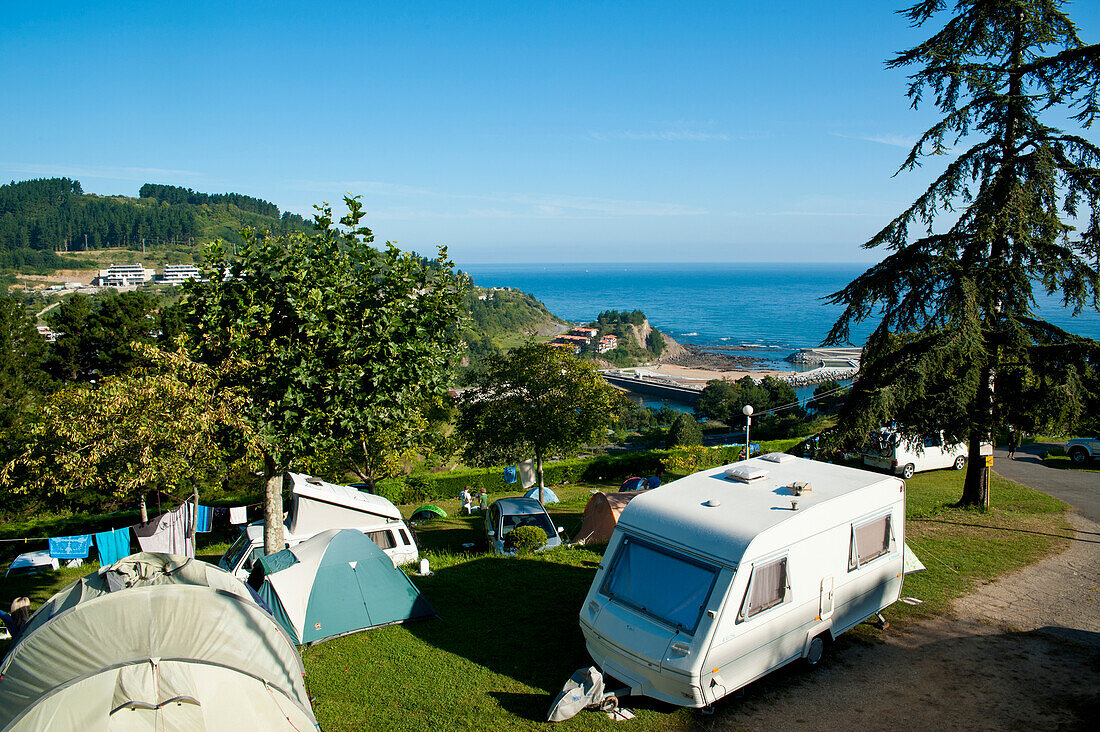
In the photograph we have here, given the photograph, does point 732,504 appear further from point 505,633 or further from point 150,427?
point 150,427

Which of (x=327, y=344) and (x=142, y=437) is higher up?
(x=327, y=344)

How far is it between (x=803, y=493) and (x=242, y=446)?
872 cm

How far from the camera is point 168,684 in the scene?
5.54m

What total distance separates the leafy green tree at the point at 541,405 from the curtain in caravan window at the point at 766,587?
14.5 m

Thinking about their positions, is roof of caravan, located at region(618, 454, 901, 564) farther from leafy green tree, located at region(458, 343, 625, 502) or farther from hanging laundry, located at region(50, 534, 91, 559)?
hanging laundry, located at region(50, 534, 91, 559)

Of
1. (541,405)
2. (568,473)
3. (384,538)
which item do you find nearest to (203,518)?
(384,538)

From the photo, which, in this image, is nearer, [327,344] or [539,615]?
[539,615]

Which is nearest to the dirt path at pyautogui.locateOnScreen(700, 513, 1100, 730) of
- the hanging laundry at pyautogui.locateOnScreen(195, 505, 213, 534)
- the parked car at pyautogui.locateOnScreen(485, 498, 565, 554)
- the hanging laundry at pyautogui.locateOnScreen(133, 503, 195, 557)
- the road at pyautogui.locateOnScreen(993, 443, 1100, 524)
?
the road at pyautogui.locateOnScreen(993, 443, 1100, 524)

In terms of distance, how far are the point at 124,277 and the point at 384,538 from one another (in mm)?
177772

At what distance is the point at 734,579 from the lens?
21.5ft

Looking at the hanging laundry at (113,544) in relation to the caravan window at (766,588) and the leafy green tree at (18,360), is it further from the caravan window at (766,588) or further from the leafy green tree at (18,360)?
the caravan window at (766,588)

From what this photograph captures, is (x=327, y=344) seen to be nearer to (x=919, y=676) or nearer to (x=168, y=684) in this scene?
(x=168, y=684)

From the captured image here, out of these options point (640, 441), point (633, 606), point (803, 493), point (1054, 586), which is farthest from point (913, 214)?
point (640, 441)

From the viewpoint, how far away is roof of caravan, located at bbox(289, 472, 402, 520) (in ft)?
44.4
